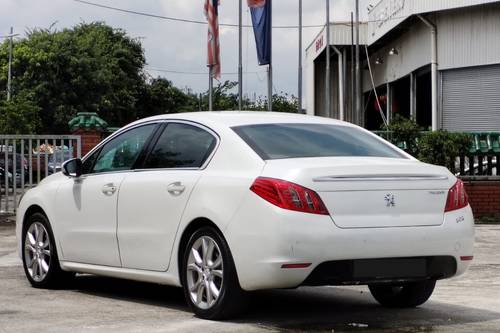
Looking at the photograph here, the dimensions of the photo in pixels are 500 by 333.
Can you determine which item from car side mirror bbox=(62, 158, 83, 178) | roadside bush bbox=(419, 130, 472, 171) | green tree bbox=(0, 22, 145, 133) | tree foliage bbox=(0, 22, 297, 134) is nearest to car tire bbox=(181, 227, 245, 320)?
car side mirror bbox=(62, 158, 83, 178)

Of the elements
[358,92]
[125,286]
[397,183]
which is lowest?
[125,286]

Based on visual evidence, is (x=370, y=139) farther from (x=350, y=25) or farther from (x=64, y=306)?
(x=350, y=25)

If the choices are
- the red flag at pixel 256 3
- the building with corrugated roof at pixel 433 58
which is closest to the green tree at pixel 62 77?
the building with corrugated roof at pixel 433 58

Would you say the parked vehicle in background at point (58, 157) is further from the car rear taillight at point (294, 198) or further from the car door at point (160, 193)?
the car rear taillight at point (294, 198)

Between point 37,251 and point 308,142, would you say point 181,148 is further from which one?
point 37,251

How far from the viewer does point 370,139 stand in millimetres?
8195

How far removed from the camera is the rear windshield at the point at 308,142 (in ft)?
24.6

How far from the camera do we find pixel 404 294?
813 centimetres

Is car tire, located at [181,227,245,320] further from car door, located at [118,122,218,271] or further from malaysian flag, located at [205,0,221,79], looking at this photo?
malaysian flag, located at [205,0,221,79]

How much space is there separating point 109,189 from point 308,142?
1843 millimetres

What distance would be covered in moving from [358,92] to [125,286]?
122 ft

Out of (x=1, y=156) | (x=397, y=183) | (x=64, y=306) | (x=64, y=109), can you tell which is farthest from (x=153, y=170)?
(x=64, y=109)

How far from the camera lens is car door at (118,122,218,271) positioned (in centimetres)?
776

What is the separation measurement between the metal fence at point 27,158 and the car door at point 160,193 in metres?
10.4
